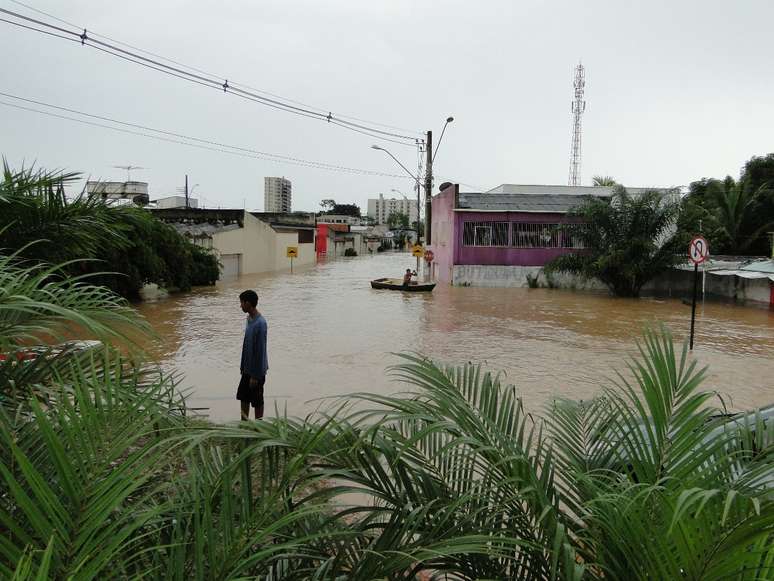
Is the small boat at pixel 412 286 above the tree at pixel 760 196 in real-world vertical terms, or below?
below

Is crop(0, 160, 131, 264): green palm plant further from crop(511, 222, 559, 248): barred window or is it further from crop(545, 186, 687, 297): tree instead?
crop(511, 222, 559, 248): barred window

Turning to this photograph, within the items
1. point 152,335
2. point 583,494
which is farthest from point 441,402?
point 152,335

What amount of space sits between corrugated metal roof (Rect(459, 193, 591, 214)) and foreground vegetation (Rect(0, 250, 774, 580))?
1006 inches

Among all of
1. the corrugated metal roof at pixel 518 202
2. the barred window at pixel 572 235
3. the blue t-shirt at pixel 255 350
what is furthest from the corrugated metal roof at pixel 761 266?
the blue t-shirt at pixel 255 350

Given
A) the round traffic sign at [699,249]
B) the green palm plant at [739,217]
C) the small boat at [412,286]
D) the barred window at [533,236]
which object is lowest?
the small boat at [412,286]

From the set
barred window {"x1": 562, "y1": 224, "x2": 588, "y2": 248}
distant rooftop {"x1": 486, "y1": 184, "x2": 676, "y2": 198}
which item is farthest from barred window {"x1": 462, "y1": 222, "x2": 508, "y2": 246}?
distant rooftop {"x1": 486, "y1": 184, "x2": 676, "y2": 198}

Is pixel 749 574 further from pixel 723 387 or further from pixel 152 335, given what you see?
pixel 723 387

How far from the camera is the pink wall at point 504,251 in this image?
27.4m

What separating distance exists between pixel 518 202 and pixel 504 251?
2507 mm

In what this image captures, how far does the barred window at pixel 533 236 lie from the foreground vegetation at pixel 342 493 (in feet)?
82.9

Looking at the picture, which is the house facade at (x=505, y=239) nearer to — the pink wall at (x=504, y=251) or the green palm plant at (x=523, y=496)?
the pink wall at (x=504, y=251)

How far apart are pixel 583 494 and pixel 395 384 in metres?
7.40

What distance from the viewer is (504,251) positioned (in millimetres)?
27641

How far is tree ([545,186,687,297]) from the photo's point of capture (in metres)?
23.1
